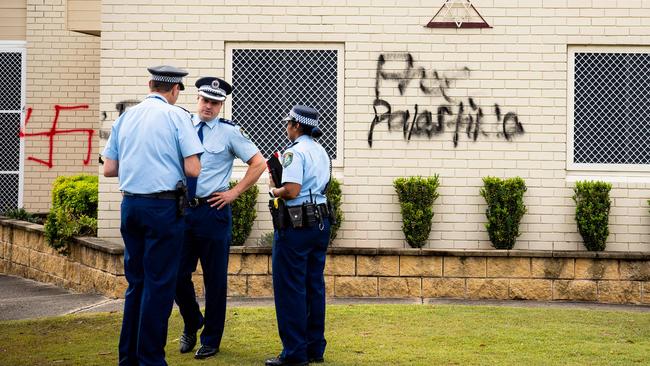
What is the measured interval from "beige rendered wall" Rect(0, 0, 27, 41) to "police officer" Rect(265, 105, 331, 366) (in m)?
9.31

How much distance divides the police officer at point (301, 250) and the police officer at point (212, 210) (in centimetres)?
Result: 44

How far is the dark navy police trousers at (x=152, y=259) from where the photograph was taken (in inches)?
275

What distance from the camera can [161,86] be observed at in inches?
285

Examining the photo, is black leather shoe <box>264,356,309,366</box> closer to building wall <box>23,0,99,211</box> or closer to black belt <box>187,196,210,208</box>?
black belt <box>187,196,210,208</box>

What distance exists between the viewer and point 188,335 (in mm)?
8320

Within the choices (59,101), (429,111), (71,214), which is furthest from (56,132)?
(429,111)

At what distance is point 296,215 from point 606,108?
5.96m

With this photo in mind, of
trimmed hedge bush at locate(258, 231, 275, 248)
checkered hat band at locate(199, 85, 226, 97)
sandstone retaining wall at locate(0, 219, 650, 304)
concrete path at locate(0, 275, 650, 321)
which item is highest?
checkered hat band at locate(199, 85, 226, 97)

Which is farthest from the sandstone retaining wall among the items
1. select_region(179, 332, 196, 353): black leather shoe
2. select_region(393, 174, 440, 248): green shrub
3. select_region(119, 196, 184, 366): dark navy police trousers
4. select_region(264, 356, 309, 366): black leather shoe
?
select_region(119, 196, 184, 366): dark navy police trousers

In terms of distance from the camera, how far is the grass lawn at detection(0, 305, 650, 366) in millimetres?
8101

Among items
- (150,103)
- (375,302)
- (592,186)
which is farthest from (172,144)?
(592,186)

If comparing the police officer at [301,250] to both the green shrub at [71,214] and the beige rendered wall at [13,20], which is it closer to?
the green shrub at [71,214]

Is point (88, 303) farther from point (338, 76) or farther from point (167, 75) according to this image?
point (167, 75)

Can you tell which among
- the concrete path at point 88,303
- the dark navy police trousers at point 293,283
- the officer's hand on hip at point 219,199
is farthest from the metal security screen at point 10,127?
the dark navy police trousers at point 293,283
